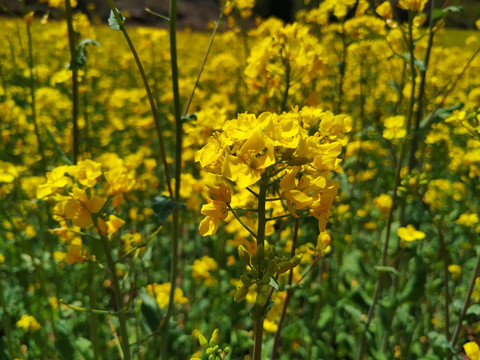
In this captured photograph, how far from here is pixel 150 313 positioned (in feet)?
6.15

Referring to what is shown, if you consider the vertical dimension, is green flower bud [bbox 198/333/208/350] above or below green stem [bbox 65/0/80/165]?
below

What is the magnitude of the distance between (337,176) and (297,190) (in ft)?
7.13

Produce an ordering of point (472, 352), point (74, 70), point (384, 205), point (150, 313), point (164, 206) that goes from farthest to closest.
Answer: point (384, 205)
point (150, 313)
point (74, 70)
point (164, 206)
point (472, 352)

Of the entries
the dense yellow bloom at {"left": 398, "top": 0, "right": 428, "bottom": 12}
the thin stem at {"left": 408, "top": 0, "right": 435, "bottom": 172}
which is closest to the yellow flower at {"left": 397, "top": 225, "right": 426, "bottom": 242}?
the thin stem at {"left": 408, "top": 0, "right": 435, "bottom": 172}

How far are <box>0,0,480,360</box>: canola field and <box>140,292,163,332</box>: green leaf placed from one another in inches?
0.4

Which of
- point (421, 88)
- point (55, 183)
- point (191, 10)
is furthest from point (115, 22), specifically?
point (191, 10)

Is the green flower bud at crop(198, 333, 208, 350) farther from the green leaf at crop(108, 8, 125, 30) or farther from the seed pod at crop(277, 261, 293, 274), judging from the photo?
the green leaf at crop(108, 8, 125, 30)

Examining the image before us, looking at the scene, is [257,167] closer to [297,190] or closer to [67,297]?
[297,190]

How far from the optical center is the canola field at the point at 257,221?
110cm

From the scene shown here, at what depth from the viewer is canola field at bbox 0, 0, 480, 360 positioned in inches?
43.2

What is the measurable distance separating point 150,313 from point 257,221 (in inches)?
27.3

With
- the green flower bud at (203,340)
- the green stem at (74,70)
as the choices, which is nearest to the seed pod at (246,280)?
the green flower bud at (203,340)

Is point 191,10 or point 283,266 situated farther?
point 191,10

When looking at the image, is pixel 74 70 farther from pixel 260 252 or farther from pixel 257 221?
pixel 260 252
